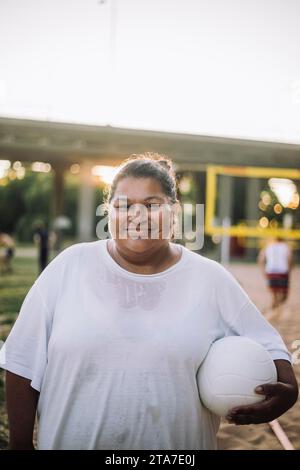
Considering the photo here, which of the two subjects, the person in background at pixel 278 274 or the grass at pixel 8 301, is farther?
the person in background at pixel 278 274

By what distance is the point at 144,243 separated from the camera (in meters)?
1.51

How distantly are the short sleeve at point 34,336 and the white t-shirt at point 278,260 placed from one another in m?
6.75

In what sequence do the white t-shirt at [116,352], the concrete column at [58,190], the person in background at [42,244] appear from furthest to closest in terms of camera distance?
the concrete column at [58,190], the person in background at [42,244], the white t-shirt at [116,352]

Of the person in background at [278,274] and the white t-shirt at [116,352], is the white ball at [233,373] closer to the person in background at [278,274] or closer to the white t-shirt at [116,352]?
the white t-shirt at [116,352]

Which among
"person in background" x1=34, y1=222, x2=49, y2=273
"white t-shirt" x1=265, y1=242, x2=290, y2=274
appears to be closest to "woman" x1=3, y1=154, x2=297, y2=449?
"white t-shirt" x1=265, y1=242, x2=290, y2=274

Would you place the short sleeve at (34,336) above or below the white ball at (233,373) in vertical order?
above

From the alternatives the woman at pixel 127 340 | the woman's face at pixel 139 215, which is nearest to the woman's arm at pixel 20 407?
the woman at pixel 127 340

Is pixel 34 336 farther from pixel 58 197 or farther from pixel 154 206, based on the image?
pixel 58 197

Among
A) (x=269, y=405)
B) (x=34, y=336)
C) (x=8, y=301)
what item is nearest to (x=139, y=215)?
(x=34, y=336)

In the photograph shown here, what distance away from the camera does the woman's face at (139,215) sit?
1513 mm

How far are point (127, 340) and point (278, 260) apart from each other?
22.2 feet

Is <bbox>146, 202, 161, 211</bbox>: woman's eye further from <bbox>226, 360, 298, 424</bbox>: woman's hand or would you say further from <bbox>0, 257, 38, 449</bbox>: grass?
<bbox>0, 257, 38, 449</bbox>: grass

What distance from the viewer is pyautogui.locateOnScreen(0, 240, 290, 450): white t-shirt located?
1402 millimetres
